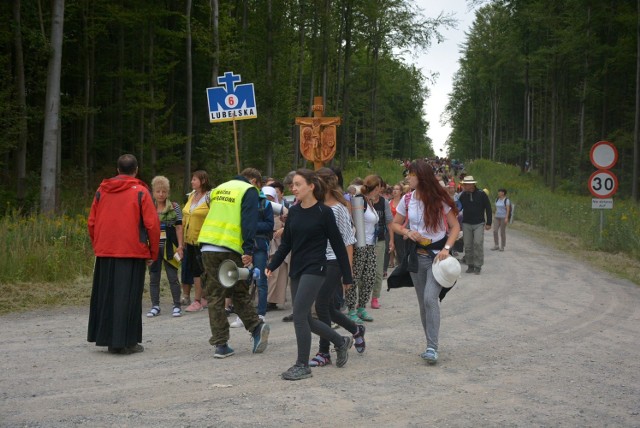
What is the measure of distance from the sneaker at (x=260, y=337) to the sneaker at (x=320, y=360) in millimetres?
643

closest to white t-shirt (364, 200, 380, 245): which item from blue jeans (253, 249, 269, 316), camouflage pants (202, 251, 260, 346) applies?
blue jeans (253, 249, 269, 316)

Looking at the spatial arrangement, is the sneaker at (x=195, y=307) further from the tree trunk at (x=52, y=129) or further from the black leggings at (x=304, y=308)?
the tree trunk at (x=52, y=129)

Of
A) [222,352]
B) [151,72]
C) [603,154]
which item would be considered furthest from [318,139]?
[151,72]

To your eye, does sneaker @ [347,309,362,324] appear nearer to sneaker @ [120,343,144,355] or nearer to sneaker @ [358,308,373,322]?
sneaker @ [358,308,373,322]

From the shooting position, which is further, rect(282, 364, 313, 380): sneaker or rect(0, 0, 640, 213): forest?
rect(0, 0, 640, 213): forest

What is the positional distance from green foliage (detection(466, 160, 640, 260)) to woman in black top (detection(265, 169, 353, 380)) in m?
14.2

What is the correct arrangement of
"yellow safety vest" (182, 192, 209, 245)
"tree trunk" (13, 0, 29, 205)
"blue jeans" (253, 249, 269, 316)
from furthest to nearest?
"tree trunk" (13, 0, 29, 205), "yellow safety vest" (182, 192, 209, 245), "blue jeans" (253, 249, 269, 316)

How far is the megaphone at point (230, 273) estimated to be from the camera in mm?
7562

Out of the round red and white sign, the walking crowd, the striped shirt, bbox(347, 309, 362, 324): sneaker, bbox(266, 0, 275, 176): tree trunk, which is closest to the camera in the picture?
the walking crowd

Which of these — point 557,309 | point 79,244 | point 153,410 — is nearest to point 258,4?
point 79,244

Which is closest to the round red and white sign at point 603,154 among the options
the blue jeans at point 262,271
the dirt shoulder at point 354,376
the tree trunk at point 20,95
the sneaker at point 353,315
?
the dirt shoulder at point 354,376

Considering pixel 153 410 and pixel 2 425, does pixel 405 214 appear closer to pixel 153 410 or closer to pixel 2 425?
pixel 153 410

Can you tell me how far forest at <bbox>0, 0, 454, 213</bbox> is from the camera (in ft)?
78.5

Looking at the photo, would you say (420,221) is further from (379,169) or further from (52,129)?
(379,169)
